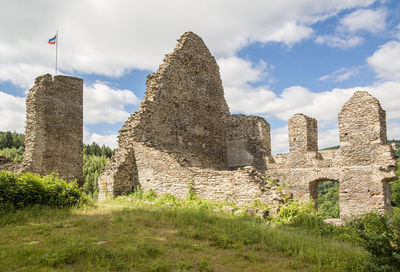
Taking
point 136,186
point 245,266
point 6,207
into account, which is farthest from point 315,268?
point 136,186

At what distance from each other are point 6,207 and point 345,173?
41.9 feet

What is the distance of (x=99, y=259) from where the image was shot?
568 centimetres

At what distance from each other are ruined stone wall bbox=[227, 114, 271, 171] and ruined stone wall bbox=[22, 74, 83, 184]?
32.8 feet

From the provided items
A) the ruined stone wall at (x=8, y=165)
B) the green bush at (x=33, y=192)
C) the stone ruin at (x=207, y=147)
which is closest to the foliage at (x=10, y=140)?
the ruined stone wall at (x=8, y=165)

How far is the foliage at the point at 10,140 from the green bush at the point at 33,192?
46.3m

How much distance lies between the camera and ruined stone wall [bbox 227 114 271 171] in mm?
17031

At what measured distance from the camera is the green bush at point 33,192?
918 cm

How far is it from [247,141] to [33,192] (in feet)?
36.0

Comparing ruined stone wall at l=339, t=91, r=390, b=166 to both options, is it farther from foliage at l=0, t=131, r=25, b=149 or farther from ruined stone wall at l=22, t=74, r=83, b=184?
foliage at l=0, t=131, r=25, b=149

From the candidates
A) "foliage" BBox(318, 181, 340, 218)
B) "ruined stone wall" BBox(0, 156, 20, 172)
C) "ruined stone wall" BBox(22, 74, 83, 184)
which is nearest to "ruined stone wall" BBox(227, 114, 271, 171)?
"ruined stone wall" BBox(22, 74, 83, 184)

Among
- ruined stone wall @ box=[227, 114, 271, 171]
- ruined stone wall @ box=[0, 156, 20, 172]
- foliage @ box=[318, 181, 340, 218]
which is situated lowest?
foliage @ box=[318, 181, 340, 218]

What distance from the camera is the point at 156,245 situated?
6562mm

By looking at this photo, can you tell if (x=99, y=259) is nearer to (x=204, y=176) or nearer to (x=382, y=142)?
(x=204, y=176)

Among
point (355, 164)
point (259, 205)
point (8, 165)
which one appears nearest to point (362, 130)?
point (355, 164)
